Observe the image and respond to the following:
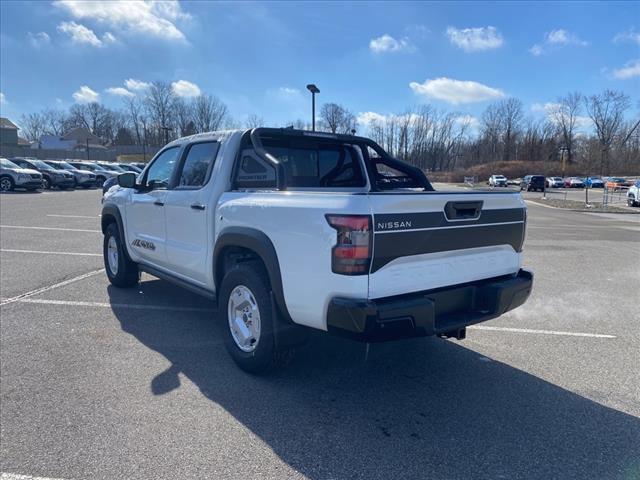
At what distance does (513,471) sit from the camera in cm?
259

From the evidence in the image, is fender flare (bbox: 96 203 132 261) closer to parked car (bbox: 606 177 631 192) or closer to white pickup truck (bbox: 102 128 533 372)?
white pickup truck (bbox: 102 128 533 372)

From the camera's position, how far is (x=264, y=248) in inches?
132

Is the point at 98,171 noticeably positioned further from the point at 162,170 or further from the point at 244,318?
the point at 244,318

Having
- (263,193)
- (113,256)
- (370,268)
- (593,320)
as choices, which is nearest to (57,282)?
(113,256)

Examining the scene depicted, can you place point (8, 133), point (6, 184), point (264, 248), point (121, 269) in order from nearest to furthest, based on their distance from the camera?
point (264, 248) → point (121, 269) → point (6, 184) → point (8, 133)

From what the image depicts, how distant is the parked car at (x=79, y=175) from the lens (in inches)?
1205

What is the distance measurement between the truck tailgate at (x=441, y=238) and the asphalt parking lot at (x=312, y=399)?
0.93 m

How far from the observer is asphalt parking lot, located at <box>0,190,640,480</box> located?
2.65 meters

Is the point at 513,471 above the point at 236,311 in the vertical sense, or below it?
below

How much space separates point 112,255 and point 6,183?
23.1 meters

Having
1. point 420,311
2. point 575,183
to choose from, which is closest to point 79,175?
point 420,311

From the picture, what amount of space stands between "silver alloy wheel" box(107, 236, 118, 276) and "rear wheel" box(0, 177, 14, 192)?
22873 millimetres

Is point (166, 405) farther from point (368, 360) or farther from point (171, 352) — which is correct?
point (368, 360)

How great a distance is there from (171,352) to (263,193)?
5.86 ft
